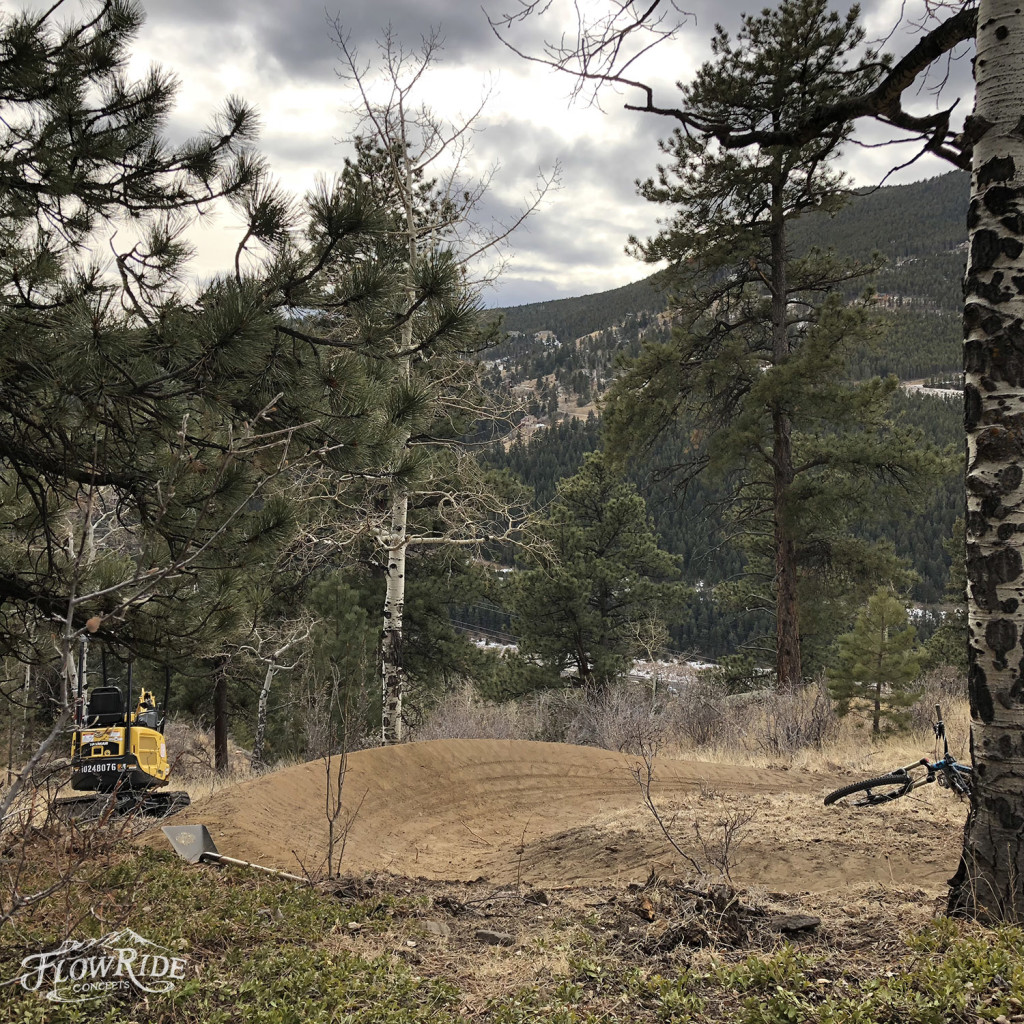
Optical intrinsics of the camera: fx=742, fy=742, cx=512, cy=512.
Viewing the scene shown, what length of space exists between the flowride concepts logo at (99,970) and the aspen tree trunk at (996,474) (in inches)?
124

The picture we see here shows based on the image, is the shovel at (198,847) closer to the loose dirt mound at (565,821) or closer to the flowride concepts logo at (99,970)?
the loose dirt mound at (565,821)

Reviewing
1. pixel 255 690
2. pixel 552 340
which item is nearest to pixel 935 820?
pixel 255 690

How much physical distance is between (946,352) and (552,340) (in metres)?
99.6

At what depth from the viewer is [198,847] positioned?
4883 millimetres

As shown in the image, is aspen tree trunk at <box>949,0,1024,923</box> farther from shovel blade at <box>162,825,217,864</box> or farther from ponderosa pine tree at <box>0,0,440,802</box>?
shovel blade at <box>162,825,217,864</box>

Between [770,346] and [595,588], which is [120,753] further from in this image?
[595,588]

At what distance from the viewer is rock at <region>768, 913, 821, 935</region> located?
315cm

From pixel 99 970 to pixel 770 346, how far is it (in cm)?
1402

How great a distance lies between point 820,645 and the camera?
23.4m

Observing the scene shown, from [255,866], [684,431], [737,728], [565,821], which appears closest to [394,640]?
[565,821]

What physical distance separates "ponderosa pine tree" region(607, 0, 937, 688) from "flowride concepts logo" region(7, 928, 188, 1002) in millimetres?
11731

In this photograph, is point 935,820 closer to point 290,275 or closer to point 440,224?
point 290,275

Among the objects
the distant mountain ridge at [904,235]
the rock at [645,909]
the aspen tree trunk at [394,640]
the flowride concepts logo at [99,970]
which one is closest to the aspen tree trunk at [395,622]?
the aspen tree trunk at [394,640]

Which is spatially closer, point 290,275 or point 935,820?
point 290,275
